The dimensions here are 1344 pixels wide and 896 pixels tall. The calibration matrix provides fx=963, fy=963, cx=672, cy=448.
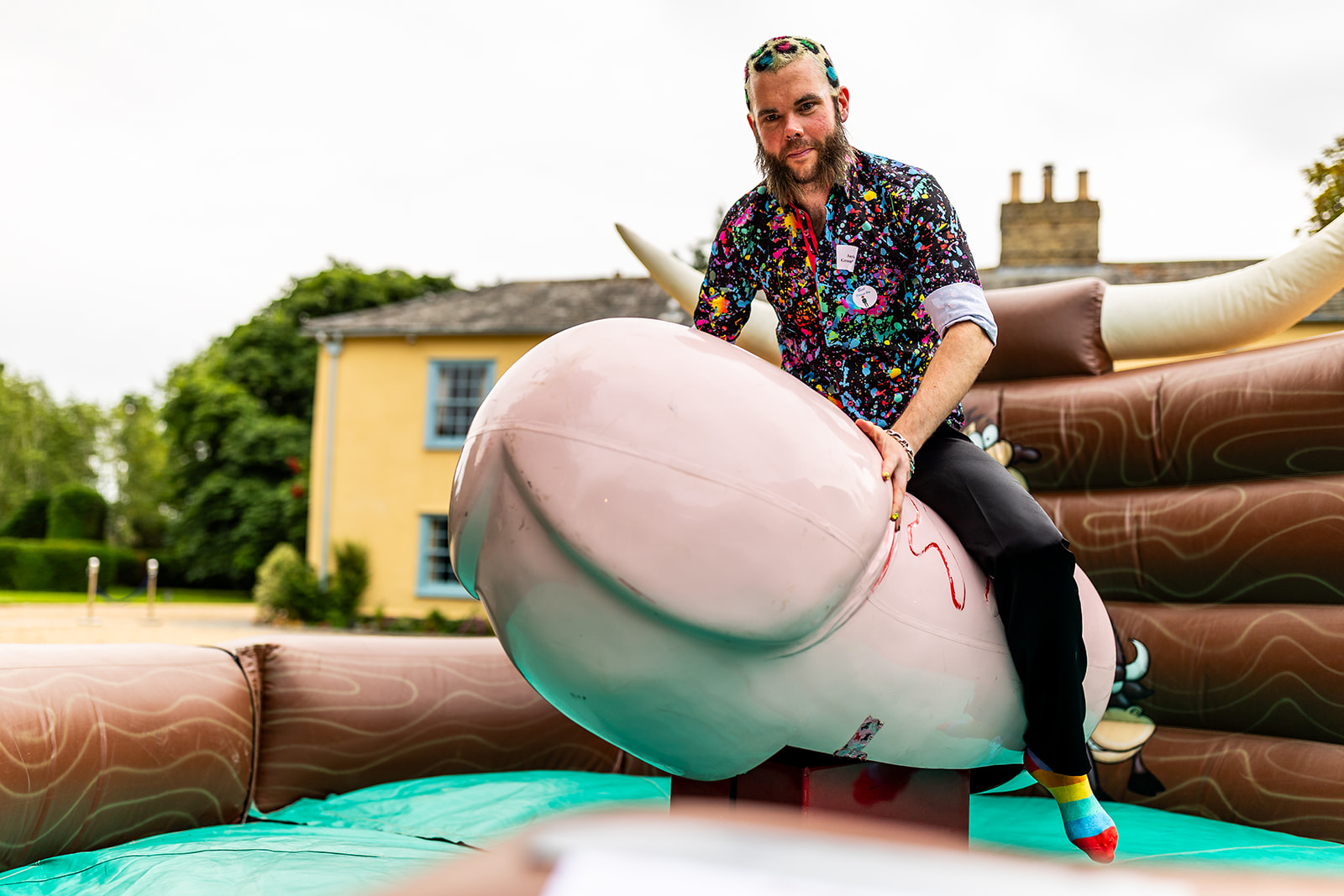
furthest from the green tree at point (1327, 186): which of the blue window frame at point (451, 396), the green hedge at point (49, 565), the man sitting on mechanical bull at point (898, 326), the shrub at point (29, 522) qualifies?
the shrub at point (29, 522)

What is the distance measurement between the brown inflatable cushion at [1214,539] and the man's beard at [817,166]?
1.75 meters

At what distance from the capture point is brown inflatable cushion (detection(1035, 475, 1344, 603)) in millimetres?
2568

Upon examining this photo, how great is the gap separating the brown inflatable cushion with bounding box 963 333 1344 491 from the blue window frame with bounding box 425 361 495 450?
12.4 m

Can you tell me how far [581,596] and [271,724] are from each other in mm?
1688

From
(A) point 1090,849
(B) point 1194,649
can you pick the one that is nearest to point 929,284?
(A) point 1090,849

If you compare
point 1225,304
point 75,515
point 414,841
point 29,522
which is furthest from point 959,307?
point 29,522

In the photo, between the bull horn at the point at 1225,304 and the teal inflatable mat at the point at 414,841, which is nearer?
the teal inflatable mat at the point at 414,841

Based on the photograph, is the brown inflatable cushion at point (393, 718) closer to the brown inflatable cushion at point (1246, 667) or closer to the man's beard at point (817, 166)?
the brown inflatable cushion at point (1246, 667)

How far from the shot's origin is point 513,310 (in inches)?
618

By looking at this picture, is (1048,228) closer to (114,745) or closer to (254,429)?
(114,745)

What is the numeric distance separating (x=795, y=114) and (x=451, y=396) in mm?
14092

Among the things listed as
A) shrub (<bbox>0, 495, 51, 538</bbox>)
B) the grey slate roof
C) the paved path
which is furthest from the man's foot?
shrub (<bbox>0, 495, 51, 538</bbox>)

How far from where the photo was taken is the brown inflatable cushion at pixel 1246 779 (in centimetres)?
235

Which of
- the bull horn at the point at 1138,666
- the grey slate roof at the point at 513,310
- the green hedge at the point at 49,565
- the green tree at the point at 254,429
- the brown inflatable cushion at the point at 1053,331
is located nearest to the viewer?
the bull horn at the point at 1138,666
